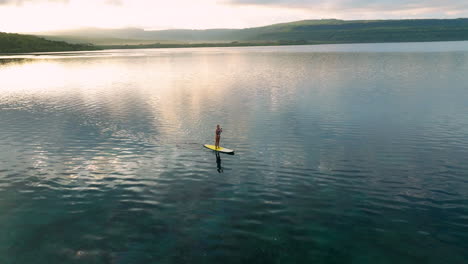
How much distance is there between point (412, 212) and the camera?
24.0 m

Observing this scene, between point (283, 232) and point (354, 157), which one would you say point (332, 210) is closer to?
point (283, 232)

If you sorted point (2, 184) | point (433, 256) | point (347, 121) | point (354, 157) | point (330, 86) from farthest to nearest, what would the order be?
1. point (330, 86)
2. point (347, 121)
3. point (354, 157)
4. point (2, 184)
5. point (433, 256)

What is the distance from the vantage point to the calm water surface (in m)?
20.5

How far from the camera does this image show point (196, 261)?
754 inches

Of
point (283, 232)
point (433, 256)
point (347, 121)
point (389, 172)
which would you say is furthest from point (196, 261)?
point (347, 121)

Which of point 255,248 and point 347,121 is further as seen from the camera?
point 347,121

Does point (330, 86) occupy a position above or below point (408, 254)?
above

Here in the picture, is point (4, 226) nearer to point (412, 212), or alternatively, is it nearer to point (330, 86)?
point (412, 212)

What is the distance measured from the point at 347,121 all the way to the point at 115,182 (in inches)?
1410

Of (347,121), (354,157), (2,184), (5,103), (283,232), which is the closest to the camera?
(283,232)

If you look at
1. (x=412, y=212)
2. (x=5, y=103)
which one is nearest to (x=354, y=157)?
(x=412, y=212)

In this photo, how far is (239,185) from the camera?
29.4m

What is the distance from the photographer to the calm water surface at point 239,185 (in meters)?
20.5

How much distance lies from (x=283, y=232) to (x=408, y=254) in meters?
7.39
